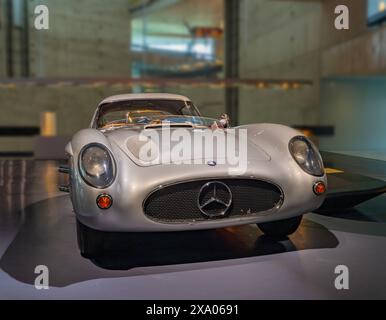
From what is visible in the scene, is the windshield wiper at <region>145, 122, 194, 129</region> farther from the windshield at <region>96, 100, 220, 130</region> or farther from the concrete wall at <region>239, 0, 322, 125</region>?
the concrete wall at <region>239, 0, 322, 125</region>

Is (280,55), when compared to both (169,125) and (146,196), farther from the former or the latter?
(146,196)

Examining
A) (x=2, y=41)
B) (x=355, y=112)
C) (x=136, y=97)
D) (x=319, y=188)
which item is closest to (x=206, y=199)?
(x=319, y=188)

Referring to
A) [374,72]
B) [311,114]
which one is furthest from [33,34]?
[374,72]

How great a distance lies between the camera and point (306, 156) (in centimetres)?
226

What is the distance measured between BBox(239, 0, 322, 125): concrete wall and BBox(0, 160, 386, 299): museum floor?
349 inches

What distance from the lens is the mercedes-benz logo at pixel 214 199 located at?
1971 mm

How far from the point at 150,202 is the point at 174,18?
38.3ft

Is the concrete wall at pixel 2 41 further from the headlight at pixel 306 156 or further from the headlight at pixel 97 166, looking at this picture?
the headlight at pixel 306 156

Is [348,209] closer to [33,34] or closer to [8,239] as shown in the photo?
[8,239]

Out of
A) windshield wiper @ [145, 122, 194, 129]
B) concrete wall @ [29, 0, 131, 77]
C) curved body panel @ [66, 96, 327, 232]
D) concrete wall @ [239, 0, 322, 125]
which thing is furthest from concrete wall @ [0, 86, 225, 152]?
curved body panel @ [66, 96, 327, 232]

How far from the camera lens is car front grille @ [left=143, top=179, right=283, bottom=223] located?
193 cm

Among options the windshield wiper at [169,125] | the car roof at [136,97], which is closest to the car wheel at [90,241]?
the windshield wiper at [169,125]

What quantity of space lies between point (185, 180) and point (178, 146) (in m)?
0.29

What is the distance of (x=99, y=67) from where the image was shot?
1313cm
